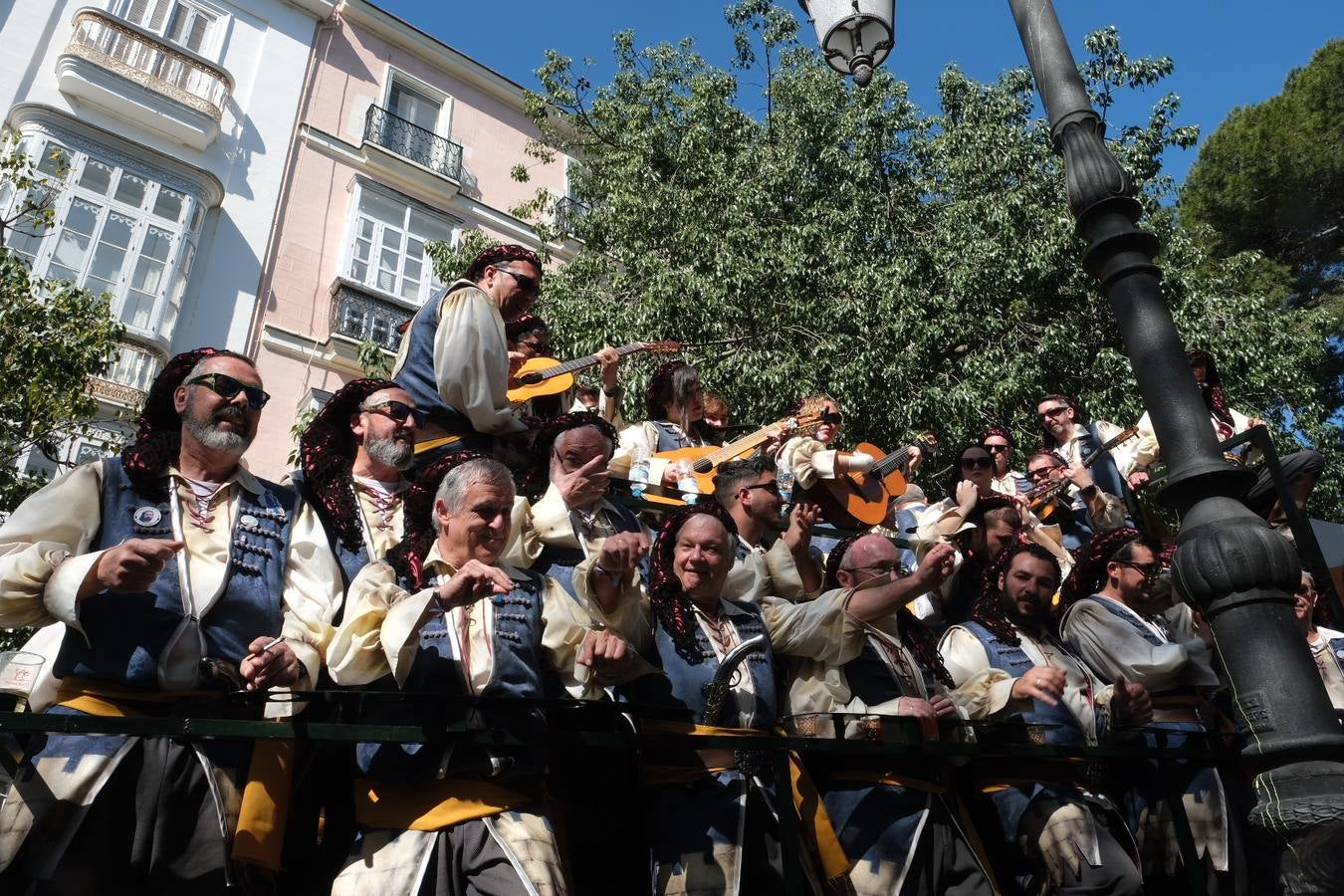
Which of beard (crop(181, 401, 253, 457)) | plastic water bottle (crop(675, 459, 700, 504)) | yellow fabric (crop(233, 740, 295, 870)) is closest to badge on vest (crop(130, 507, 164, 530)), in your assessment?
beard (crop(181, 401, 253, 457))

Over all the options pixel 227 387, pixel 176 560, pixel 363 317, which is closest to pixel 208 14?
pixel 363 317

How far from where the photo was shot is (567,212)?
48.9 feet

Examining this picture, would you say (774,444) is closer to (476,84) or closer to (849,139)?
(849,139)

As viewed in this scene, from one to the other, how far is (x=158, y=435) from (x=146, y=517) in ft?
1.27

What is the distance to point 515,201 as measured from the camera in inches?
723

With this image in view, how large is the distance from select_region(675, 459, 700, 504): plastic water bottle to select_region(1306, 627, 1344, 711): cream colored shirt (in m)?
3.52

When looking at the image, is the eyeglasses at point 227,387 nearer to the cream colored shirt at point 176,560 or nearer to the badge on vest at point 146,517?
the cream colored shirt at point 176,560

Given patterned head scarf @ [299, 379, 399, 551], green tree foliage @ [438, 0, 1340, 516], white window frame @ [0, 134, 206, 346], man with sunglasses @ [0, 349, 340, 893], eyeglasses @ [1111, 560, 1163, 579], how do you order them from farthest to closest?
white window frame @ [0, 134, 206, 346] < green tree foliage @ [438, 0, 1340, 516] < eyeglasses @ [1111, 560, 1163, 579] < patterned head scarf @ [299, 379, 399, 551] < man with sunglasses @ [0, 349, 340, 893]

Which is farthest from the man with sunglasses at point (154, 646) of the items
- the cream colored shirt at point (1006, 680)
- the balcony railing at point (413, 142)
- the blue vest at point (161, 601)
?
the balcony railing at point (413, 142)

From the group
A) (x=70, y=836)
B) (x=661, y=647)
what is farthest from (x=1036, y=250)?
(x=70, y=836)

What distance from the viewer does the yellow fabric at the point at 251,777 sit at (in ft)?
9.02

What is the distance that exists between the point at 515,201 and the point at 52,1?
748 cm

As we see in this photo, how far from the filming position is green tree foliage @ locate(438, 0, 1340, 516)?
432 inches

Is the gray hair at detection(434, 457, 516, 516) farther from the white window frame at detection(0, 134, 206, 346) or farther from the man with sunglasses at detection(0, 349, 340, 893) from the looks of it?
the white window frame at detection(0, 134, 206, 346)
